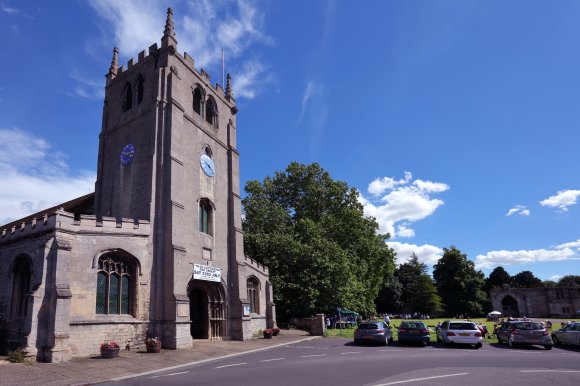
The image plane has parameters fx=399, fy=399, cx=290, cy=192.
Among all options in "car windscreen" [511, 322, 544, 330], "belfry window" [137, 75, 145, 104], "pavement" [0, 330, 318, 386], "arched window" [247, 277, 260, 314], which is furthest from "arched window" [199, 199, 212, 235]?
"car windscreen" [511, 322, 544, 330]

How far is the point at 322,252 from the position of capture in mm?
35156

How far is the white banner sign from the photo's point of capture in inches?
903

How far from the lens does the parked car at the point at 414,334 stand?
20516 mm

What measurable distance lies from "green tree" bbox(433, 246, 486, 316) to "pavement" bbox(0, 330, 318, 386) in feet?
201

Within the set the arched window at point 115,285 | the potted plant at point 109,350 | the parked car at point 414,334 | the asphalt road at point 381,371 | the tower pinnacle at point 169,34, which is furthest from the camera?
the tower pinnacle at point 169,34

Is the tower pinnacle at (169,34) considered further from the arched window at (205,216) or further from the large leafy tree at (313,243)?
the large leafy tree at (313,243)

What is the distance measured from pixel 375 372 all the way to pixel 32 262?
15.5 m

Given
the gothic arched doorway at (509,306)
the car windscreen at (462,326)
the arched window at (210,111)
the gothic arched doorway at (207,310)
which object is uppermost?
the arched window at (210,111)

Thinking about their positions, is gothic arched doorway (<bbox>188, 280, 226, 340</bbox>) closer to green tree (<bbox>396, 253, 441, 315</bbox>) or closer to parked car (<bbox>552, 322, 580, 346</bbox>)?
parked car (<bbox>552, 322, 580, 346</bbox>)

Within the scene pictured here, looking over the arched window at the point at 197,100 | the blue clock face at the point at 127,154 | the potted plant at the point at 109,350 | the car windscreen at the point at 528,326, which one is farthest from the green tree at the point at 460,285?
the potted plant at the point at 109,350

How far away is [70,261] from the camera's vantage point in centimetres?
1739

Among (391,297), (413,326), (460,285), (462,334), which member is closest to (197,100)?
(413,326)

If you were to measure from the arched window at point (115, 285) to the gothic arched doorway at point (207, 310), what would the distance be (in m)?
4.96

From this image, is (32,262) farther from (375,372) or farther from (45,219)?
(375,372)
